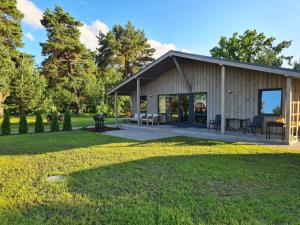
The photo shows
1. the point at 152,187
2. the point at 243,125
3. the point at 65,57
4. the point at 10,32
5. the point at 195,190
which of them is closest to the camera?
the point at 195,190

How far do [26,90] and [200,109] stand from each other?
16445 mm

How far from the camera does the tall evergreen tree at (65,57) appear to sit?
27.4 metres

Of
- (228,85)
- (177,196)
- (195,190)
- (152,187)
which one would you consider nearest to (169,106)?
(228,85)

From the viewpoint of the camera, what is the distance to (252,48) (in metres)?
30.7

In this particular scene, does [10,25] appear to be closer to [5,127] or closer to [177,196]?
[5,127]

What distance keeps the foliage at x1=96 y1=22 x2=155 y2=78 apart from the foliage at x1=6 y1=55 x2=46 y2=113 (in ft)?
49.4

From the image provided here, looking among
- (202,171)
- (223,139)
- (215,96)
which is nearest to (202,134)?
(223,139)

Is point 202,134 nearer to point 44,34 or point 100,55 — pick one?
point 44,34

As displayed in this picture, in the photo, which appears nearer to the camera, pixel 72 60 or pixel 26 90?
pixel 26 90

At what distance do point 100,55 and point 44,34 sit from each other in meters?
9.55

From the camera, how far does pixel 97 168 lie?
530 cm

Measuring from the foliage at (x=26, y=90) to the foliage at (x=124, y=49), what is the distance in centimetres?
1505

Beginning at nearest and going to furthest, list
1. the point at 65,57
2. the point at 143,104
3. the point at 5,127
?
1. the point at 5,127
2. the point at 143,104
3. the point at 65,57

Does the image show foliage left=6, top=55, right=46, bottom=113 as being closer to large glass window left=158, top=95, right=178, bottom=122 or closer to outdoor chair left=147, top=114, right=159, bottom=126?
outdoor chair left=147, top=114, right=159, bottom=126
